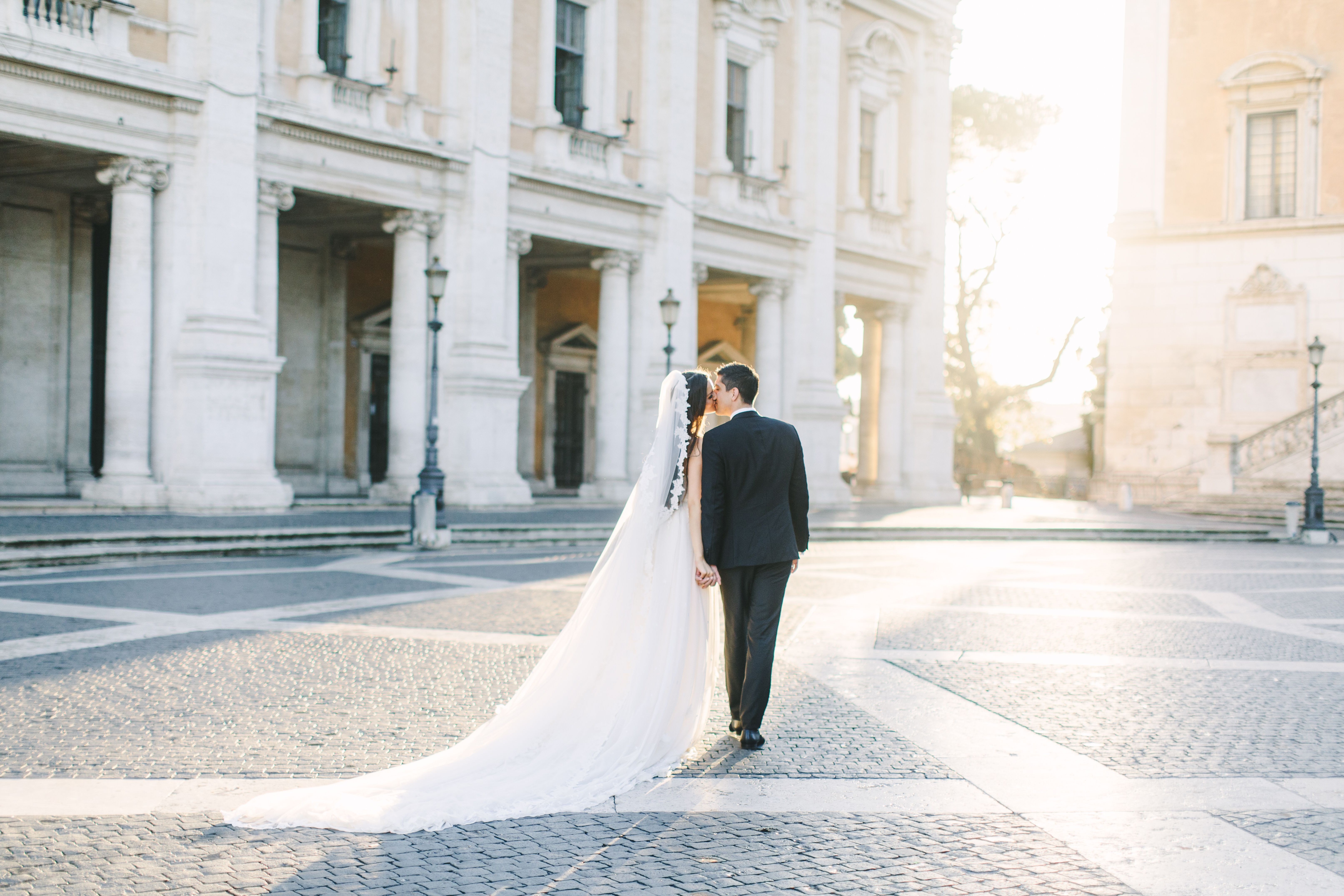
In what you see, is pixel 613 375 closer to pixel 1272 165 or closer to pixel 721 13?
pixel 721 13

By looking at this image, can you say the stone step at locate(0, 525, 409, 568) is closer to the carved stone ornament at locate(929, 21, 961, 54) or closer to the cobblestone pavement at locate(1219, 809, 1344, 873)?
the cobblestone pavement at locate(1219, 809, 1344, 873)

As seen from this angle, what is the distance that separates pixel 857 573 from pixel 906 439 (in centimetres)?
1690

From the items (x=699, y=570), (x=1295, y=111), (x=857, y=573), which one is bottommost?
(x=857, y=573)

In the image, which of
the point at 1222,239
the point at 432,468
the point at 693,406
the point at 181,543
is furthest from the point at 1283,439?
the point at 693,406

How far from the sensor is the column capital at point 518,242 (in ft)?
73.4

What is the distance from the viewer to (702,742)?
5.88 meters

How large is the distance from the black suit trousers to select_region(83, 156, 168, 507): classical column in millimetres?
14198

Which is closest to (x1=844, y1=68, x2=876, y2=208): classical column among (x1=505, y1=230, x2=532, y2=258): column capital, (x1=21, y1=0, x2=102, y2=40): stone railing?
(x1=505, y1=230, x2=532, y2=258): column capital

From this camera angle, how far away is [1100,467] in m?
35.2

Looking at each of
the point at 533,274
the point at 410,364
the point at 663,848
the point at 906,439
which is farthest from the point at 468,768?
the point at 906,439

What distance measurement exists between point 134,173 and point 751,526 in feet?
49.4

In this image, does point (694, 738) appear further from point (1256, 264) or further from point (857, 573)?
point (1256, 264)

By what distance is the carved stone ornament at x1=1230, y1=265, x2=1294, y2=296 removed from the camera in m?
31.3

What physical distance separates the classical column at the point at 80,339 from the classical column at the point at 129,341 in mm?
3150
